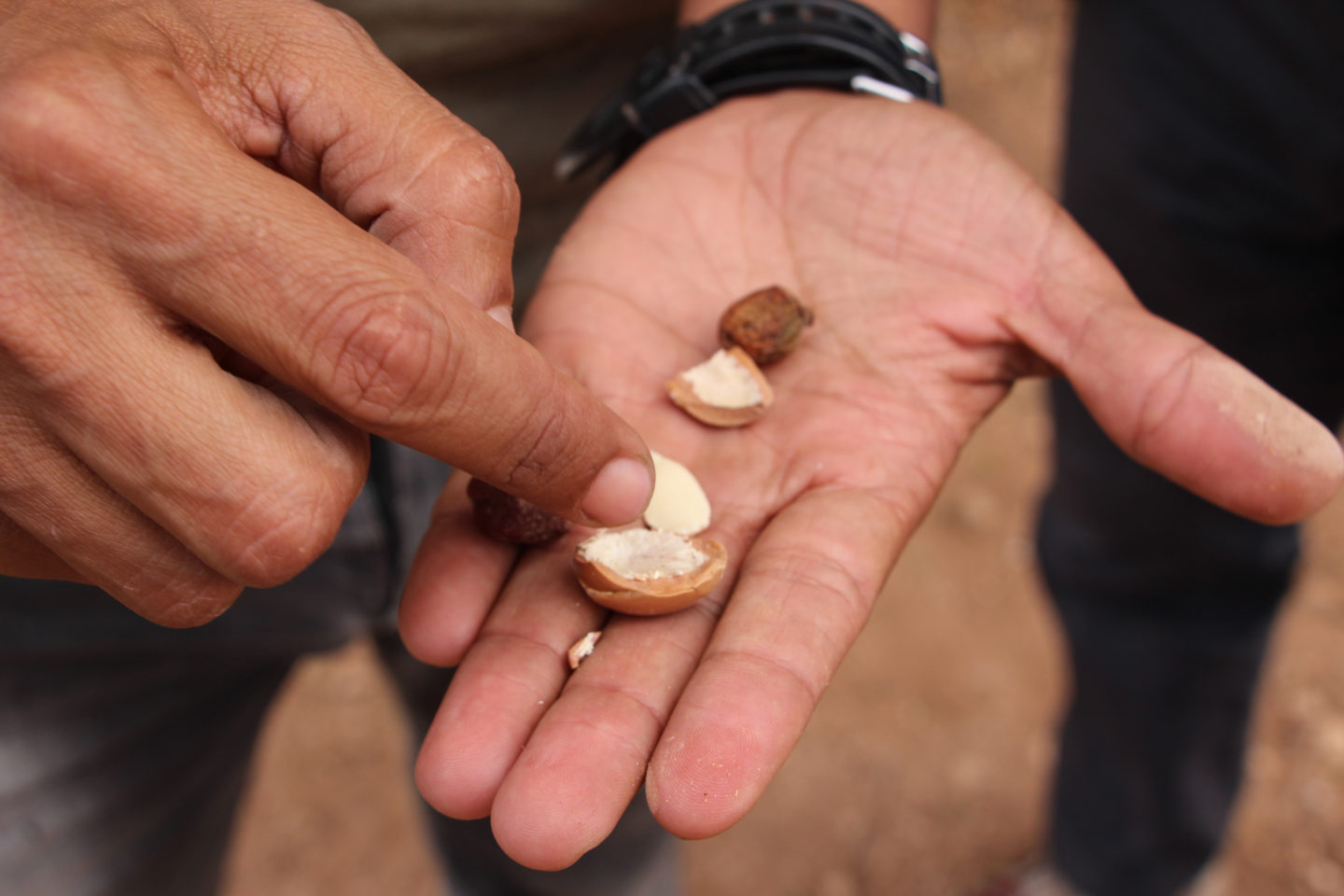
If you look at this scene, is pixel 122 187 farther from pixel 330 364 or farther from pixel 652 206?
pixel 652 206

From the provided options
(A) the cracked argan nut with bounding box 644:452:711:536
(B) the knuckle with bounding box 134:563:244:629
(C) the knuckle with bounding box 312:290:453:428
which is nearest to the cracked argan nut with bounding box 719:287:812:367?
(A) the cracked argan nut with bounding box 644:452:711:536

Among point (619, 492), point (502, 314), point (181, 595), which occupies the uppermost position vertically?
point (502, 314)

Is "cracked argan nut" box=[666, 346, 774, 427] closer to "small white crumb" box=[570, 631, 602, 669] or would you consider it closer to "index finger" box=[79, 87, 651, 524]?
"small white crumb" box=[570, 631, 602, 669]

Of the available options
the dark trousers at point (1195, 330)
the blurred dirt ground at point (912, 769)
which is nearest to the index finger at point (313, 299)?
the dark trousers at point (1195, 330)

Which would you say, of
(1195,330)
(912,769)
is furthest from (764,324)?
(912,769)

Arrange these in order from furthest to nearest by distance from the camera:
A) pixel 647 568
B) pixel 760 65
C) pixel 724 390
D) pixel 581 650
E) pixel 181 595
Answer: pixel 760 65 → pixel 724 390 → pixel 647 568 → pixel 581 650 → pixel 181 595

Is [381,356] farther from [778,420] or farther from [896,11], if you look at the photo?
[896,11]
